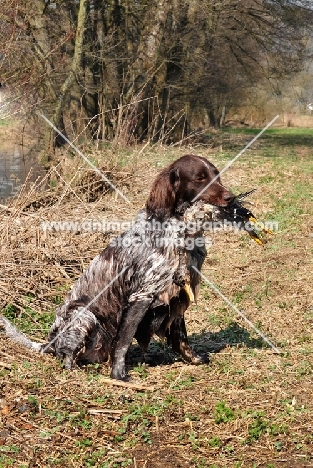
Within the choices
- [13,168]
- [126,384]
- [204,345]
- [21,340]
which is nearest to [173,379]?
[126,384]

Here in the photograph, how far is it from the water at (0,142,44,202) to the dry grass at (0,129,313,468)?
3.62 metres

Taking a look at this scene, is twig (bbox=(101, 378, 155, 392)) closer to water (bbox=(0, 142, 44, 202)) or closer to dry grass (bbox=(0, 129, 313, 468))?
dry grass (bbox=(0, 129, 313, 468))

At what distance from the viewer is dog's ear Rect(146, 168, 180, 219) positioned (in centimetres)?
505

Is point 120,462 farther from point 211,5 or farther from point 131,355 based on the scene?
point 211,5

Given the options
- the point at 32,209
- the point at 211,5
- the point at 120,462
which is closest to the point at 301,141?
the point at 211,5

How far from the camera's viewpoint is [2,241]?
25.8 feet

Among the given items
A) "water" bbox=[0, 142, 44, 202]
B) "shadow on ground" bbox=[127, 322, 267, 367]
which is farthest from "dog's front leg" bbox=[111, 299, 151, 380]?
"water" bbox=[0, 142, 44, 202]

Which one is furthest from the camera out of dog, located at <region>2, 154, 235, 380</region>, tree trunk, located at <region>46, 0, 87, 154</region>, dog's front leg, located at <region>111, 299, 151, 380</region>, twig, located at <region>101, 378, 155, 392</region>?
tree trunk, located at <region>46, 0, 87, 154</region>

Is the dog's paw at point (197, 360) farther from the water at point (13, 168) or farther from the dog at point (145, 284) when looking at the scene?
the water at point (13, 168)

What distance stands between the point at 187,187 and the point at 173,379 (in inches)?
60.8

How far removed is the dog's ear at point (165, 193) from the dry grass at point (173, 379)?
1.34 metres

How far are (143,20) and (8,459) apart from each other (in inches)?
725

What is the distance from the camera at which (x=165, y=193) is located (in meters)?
5.06

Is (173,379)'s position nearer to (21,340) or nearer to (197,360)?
(197,360)
